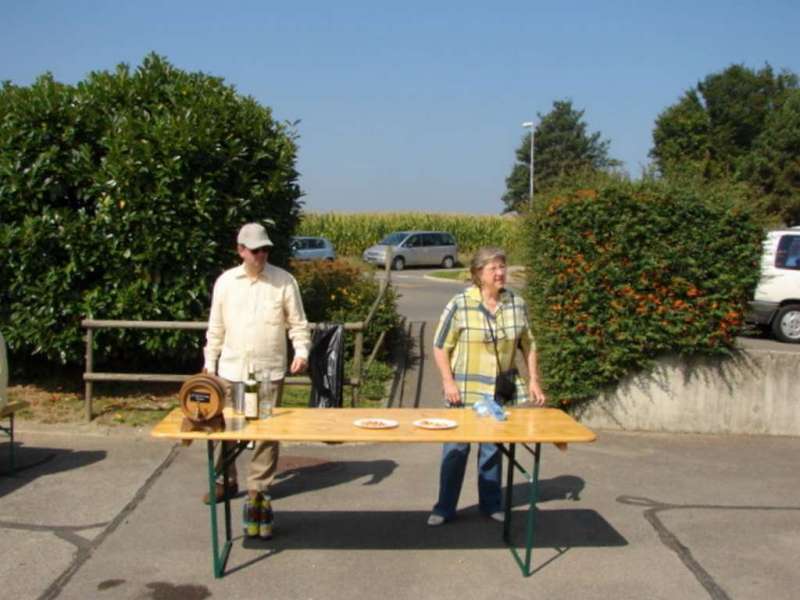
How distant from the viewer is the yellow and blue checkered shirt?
220 inches

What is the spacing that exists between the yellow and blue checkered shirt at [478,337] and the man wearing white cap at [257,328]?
3.25 ft

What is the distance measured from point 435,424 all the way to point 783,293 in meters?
11.0

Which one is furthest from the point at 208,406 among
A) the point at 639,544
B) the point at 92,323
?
the point at 92,323

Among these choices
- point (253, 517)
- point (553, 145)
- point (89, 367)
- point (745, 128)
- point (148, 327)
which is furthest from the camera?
point (553, 145)

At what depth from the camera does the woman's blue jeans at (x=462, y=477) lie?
5695mm

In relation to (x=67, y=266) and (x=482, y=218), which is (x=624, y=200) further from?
(x=482, y=218)

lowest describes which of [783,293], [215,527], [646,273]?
[215,527]

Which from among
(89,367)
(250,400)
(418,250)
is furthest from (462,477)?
(418,250)

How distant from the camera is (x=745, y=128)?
46.3 meters

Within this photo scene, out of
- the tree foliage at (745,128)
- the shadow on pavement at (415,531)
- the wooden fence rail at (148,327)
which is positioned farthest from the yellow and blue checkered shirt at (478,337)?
the tree foliage at (745,128)

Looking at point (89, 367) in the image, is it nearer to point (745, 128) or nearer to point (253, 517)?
point (253, 517)

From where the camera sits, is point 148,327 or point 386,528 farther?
point 148,327

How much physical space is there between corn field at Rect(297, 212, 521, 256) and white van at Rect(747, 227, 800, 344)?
31.5m

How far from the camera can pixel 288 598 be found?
4.65 m
